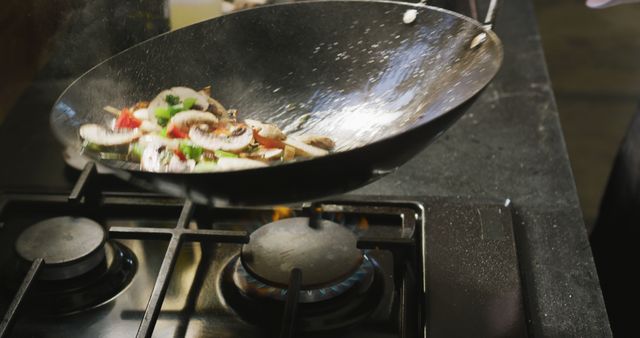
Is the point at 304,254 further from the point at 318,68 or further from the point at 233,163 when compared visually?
the point at 318,68

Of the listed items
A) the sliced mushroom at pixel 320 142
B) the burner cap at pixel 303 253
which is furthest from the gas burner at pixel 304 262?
the sliced mushroom at pixel 320 142

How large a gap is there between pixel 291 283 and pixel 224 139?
7.4 inches

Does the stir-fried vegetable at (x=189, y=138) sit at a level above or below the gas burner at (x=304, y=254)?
above

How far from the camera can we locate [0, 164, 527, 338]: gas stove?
2.77 feet

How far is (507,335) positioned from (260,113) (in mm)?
446

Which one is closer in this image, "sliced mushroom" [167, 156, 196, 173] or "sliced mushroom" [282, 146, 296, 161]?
"sliced mushroom" [167, 156, 196, 173]

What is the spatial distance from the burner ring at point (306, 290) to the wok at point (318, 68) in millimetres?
154

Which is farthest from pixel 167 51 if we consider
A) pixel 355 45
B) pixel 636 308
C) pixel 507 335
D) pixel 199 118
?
pixel 636 308

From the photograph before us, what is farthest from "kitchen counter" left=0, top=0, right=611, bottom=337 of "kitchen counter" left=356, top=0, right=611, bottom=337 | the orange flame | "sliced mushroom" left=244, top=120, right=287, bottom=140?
"sliced mushroom" left=244, top=120, right=287, bottom=140

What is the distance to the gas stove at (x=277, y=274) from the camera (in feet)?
2.77

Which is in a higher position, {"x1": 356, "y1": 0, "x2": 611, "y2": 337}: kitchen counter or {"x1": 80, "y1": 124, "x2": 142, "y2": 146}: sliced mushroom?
{"x1": 80, "y1": 124, "x2": 142, "y2": 146}: sliced mushroom

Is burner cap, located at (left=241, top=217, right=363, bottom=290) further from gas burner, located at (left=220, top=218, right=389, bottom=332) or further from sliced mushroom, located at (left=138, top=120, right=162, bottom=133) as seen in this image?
sliced mushroom, located at (left=138, top=120, right=162, bottom=133)

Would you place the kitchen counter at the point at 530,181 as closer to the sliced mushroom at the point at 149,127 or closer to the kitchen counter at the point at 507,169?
the kitchen counter at the point at 507,169

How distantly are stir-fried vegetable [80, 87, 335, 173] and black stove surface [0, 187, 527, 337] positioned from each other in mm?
111
